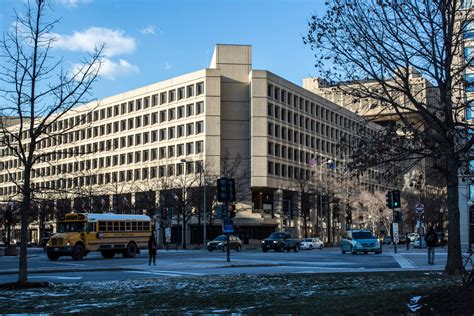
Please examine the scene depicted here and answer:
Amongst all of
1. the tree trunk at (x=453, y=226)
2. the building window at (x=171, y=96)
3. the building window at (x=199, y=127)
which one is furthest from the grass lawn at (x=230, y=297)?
the building window at (x=171, y=96)

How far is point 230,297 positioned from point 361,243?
35.3 metres

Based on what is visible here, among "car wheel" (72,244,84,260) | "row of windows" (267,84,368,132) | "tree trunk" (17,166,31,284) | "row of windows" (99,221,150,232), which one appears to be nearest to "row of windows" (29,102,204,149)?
"row of windows" (267,84,368,132)

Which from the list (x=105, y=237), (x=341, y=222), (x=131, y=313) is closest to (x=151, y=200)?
(x=105, y=237)

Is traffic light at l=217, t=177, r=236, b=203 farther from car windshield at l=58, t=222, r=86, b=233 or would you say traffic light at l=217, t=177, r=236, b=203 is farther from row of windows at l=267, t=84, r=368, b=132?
row of windows at l=267, t=84, r=368, b=132

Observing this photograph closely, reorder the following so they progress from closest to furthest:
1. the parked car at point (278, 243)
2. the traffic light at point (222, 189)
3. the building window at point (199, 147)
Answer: the traffic light at point (222, 189), the parked car at point (278, 243), the building window at point (199, 147)

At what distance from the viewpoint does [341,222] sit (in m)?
118

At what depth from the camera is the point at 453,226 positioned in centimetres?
1894

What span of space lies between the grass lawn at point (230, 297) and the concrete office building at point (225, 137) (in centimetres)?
7169

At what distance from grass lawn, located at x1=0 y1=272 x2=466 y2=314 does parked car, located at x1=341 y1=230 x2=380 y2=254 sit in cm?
3047

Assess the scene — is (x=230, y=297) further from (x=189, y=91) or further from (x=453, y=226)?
(x=189, y=91)

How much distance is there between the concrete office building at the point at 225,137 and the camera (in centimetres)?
9525

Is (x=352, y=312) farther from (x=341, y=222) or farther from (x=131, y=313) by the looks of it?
(x=341, y=222)

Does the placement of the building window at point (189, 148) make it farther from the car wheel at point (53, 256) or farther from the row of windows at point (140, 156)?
the car wheel at point (53, 256)

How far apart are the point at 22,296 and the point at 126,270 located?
42.0 feet
